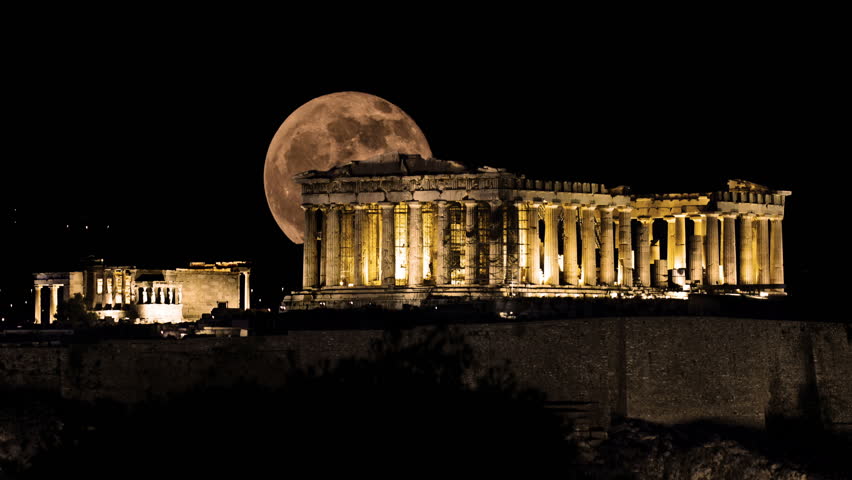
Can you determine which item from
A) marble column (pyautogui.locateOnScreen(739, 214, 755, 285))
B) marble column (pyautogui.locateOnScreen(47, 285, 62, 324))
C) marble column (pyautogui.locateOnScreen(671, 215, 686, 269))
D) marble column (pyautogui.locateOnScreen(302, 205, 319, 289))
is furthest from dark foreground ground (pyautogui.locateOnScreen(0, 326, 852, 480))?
marble column (pyautogui.locateOnScreen(47, 285, 62, 324))

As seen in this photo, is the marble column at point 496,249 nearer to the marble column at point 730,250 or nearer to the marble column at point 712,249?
→ the marble column at point 712,249

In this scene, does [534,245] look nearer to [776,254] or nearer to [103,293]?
[776,254]

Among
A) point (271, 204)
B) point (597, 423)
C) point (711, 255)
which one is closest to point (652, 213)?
point (711, 255)

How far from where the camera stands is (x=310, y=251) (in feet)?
329

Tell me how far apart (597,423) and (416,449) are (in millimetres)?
7369

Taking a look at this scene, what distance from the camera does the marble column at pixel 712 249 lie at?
104188mm

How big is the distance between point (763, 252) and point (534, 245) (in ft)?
55.5

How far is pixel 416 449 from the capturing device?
224ft

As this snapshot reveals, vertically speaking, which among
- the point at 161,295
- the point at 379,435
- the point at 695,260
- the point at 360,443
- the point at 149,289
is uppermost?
the point at 695,260

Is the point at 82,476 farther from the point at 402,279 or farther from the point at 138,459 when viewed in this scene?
the point at 402,279

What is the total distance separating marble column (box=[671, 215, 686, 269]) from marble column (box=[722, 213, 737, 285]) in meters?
2.49

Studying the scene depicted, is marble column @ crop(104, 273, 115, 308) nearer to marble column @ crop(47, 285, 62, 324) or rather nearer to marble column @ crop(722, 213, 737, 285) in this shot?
marble column @ crop(47, 285, 62, 324)

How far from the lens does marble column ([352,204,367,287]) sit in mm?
98250

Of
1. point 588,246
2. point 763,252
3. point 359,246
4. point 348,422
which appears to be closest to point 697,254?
point 763,252
